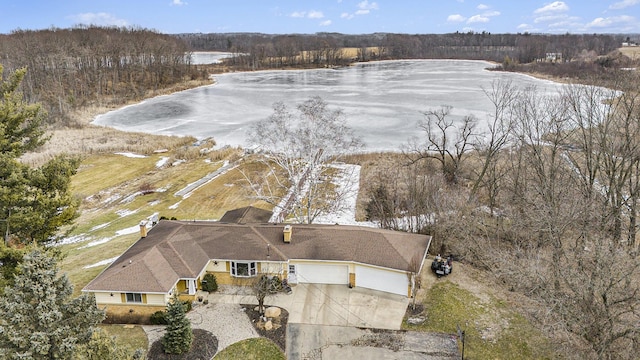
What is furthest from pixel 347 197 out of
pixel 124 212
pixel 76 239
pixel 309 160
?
pixel 76 239

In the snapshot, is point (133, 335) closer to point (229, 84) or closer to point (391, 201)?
point (391, 201)

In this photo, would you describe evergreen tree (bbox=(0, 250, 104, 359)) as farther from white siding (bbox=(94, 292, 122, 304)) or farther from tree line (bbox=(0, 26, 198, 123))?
tree line (bbox=(0, 26, 198, 123))

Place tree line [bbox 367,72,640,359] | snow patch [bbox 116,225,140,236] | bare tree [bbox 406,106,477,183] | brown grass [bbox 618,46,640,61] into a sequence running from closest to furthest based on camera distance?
1. tree line [bbox 367,72,640,359]
2. snow patch [bbox 116,225,140,236]
3. bare tree [bbox 406,106,477,183]
4. brown grass [bbox 618,46,640,61]

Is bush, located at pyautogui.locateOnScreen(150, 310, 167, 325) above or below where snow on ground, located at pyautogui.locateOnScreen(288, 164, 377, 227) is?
below

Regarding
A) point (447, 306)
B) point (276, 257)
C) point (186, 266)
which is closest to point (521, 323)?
point (447, 306)

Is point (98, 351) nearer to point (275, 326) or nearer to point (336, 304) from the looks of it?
point (275, 326)

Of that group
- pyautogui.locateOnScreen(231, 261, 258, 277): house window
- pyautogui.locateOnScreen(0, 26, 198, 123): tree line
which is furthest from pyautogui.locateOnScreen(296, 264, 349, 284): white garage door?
pyautogui.locateOnScreen(0, 26, 198, 123): tree line

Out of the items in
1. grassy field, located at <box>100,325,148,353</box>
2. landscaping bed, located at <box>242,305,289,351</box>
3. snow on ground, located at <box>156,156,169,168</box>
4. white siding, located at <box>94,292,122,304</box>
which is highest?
snow on ground, located at <box>156,156,169,168</box>

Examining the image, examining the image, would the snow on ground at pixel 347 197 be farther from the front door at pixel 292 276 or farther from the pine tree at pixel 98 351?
the pine tree at pixel 98 351

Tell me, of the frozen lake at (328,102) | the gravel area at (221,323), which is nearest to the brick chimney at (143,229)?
the gravel area at (221,323)
